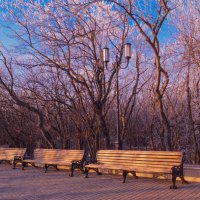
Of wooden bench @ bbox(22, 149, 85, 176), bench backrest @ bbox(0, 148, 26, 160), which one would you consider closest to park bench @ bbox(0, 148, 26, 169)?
bench backrest @ bbox(0, 148, 26, 160)

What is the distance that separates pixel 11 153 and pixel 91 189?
26.2ft

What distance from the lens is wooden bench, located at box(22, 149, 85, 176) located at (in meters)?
11.6

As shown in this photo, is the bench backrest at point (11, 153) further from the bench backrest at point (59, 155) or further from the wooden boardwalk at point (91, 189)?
the wooden boardwalk at point (91, 189)

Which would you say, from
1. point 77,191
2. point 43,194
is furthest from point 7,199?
point 77,191

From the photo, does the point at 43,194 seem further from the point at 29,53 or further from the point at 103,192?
the point at 29,53

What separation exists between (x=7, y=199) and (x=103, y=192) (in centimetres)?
213

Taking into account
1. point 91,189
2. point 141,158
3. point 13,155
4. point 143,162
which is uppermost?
point 13,155

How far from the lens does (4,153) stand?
16281 millimetres

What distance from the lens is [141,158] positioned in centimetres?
978

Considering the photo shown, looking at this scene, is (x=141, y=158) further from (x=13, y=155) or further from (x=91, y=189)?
(x=13, y=155)

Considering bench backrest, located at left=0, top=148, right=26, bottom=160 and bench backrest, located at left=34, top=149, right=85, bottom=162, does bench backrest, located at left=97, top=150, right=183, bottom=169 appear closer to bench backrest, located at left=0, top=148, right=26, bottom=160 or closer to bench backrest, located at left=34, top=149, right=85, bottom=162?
bench backrest, located at left=34, top=149, right=85, bottom=162

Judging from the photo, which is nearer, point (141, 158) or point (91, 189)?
point (91, 189)

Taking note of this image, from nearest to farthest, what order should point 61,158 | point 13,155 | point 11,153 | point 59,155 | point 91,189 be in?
1. point 91,189
2. point 61,158
3. point 59,155
4. point 13,155
5. point 11,153

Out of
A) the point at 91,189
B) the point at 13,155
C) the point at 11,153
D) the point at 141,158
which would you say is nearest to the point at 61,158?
the point at 13,155
